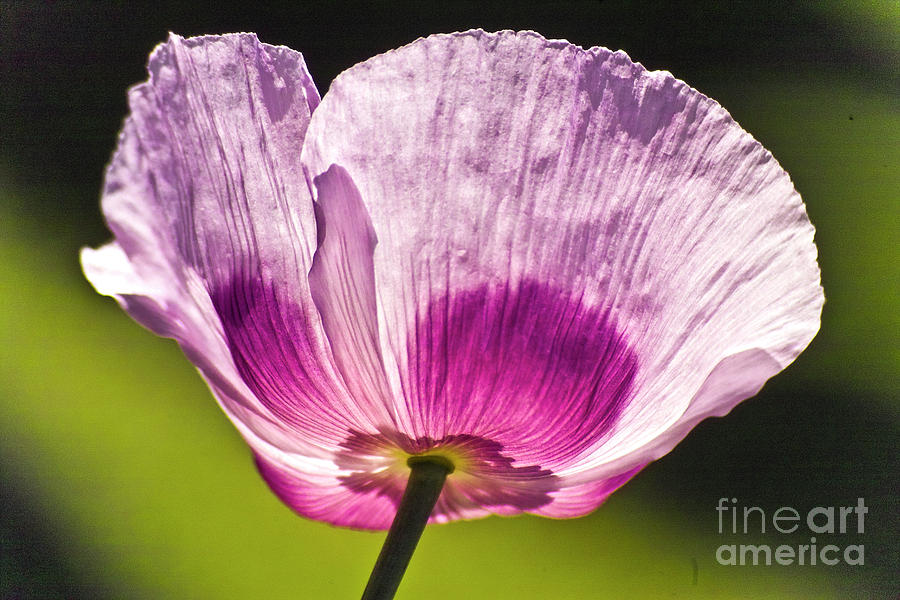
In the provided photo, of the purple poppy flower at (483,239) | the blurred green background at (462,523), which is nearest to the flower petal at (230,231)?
the purple poppy flower at (483,239)

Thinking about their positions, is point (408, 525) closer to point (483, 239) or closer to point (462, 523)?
point (483, 239)

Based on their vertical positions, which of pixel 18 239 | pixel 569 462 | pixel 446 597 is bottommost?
pixel 446 597

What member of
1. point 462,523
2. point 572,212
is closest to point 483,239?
point 572,212

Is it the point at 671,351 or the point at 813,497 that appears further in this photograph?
the point at 813,497

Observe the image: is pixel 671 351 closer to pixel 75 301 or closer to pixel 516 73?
pixel 516 73

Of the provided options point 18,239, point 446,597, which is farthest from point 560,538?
point 18,239

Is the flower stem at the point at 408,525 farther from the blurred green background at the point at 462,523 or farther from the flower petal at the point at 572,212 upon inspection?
the blurred green background at the point at 462,523
